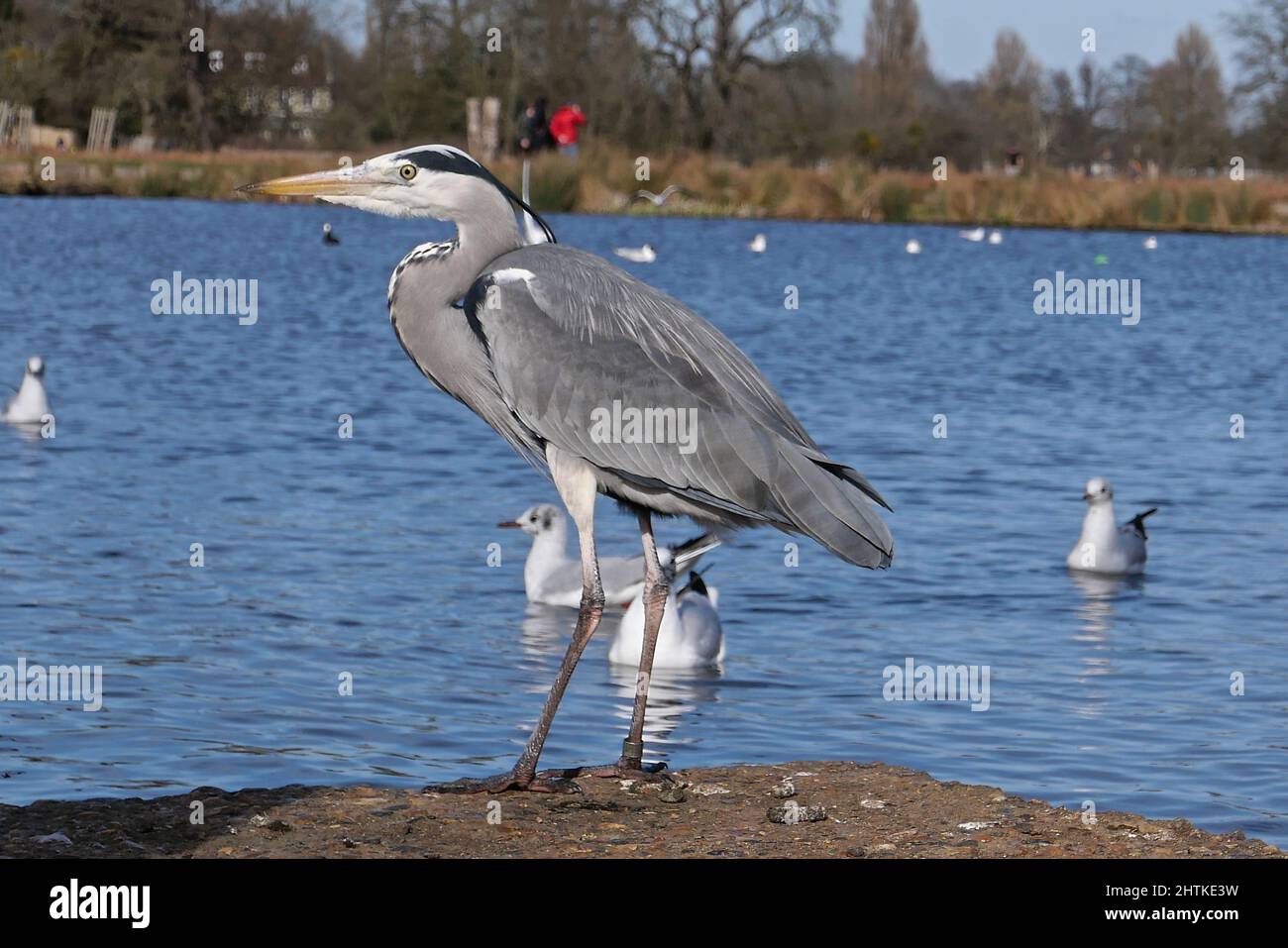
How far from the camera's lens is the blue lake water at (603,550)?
7.99 meters

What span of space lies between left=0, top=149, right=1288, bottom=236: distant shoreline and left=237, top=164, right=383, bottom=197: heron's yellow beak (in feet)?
140

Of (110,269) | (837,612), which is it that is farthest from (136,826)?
(110,269)

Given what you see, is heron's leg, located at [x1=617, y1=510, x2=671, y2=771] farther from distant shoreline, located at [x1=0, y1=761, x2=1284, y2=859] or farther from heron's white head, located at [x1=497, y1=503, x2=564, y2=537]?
heron's white head, located at [x1=497, y1=503, x2=564, y2=537]

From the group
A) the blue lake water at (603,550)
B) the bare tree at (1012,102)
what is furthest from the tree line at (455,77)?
the blue lake water at (603,550)

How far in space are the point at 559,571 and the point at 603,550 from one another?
150cm

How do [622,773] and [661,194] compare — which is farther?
[661,194]

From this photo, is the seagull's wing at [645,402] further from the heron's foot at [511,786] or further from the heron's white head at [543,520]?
the heron's white head at [543,520]

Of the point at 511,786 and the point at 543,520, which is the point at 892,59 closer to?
the point at 543,520

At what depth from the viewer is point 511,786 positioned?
20.2ft

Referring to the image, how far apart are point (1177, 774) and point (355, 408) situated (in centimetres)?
1244

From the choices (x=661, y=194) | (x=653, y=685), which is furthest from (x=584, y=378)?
(x=661, y=194)

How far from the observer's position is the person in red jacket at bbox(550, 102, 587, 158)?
53.2 meters

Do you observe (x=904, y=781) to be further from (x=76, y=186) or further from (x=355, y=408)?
(x=76, y=186)
